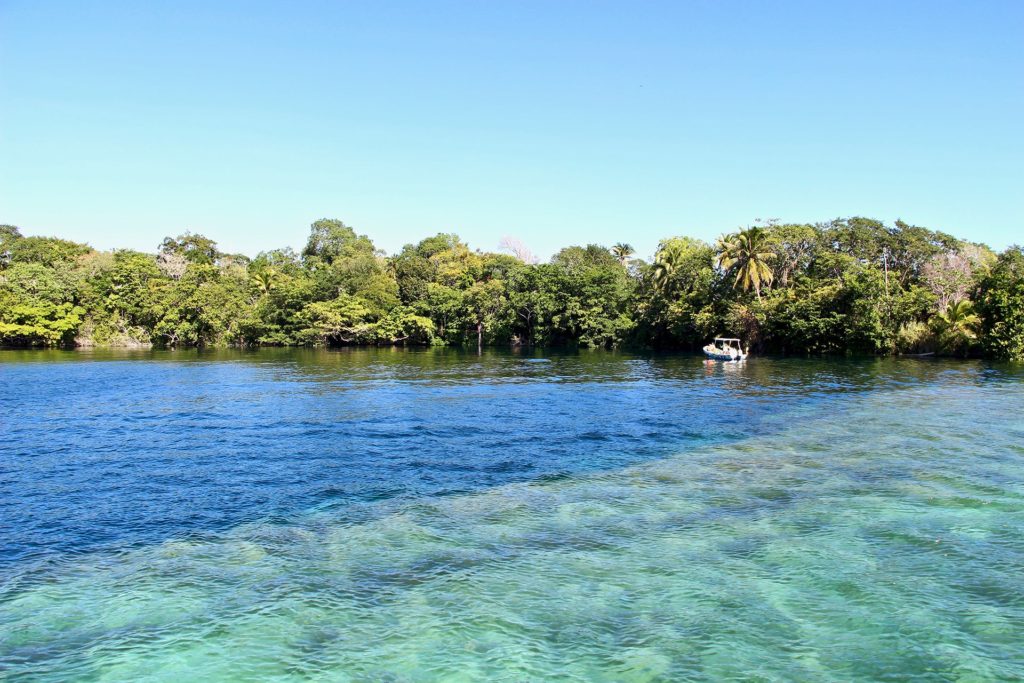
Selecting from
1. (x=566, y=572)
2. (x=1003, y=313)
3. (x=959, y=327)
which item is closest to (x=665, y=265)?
(x=959, y=327)

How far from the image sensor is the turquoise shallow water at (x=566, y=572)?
6.88m

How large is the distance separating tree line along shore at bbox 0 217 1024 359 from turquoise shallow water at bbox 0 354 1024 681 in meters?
39.2

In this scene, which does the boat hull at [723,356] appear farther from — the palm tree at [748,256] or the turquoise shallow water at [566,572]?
the turquoise shallow water at [566,572]

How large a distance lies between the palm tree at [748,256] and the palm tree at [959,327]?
14301 millimetres

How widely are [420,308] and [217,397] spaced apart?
53747 millimetres

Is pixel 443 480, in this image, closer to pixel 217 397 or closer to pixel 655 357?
pixel 217 397

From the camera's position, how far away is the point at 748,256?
60.3m

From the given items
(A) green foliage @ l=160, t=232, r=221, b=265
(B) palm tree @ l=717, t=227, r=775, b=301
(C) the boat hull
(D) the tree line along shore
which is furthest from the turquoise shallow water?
(A) green foliage @ l=160, t=232, r=221, b=265

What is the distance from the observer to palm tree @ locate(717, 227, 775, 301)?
59.6 meters

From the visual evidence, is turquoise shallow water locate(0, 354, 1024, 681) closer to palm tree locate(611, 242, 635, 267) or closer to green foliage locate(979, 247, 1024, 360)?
green foliage locate(979, 247, 1024, 360)

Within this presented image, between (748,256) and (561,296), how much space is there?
21.8 metres

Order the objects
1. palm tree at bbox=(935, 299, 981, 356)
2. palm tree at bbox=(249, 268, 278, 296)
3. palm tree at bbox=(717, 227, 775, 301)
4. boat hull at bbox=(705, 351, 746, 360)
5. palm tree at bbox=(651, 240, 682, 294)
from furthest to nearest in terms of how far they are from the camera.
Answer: palm tree at bbox=(249, 268, 278, 296) < palm tree at bbox=(651, 240, 682, 294) < palm tree at bbox=(717, 227, 775, 301) < boat hull at bbox=(705, 351, 746, 360) < palm tree at bbox=(935, 299, 981, 356)

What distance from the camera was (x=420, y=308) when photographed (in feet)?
272

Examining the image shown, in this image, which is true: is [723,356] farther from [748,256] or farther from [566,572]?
[566,572]
